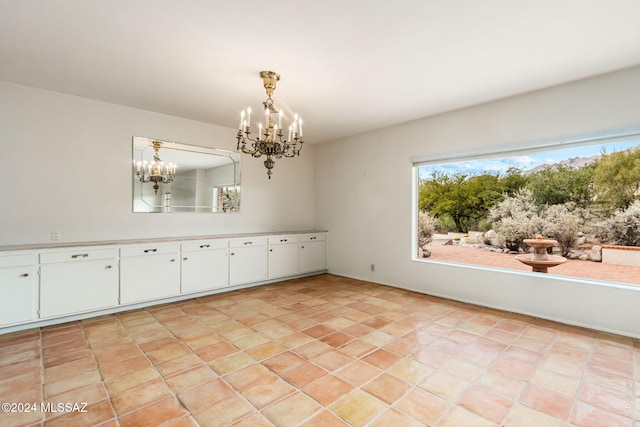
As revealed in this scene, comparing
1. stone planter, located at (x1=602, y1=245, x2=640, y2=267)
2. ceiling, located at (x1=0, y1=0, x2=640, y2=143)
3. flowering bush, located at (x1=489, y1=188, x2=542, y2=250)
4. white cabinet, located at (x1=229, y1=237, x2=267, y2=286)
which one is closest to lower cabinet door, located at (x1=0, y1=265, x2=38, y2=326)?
ceiling, located at (x1=0, y1=0, x2=640, y2=143)

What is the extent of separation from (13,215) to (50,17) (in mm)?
2336

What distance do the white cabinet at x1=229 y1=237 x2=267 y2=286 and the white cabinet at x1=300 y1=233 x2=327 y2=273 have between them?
834 mm

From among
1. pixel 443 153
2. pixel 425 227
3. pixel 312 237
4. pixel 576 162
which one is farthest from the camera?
pixel 312 237

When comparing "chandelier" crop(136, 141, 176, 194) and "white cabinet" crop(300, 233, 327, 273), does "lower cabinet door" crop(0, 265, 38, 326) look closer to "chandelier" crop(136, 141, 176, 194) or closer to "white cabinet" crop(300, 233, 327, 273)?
"chandelier" crop(136, 141, 176, 194)

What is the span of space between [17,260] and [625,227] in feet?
20.5

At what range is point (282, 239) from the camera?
5254 millimetres

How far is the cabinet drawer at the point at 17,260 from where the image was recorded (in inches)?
116

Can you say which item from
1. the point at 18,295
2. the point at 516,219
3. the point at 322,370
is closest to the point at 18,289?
the point at 18,295

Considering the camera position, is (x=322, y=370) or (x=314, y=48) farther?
(x=314, y=48)

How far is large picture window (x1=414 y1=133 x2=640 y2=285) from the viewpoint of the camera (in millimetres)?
3156

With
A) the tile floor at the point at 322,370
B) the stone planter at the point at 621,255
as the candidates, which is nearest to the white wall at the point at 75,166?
the tile floor at the point at 322,370

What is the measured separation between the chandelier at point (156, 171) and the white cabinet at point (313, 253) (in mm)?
2414

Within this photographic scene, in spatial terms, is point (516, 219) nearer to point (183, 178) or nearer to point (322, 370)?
point (322, 370)

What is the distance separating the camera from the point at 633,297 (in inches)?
115
